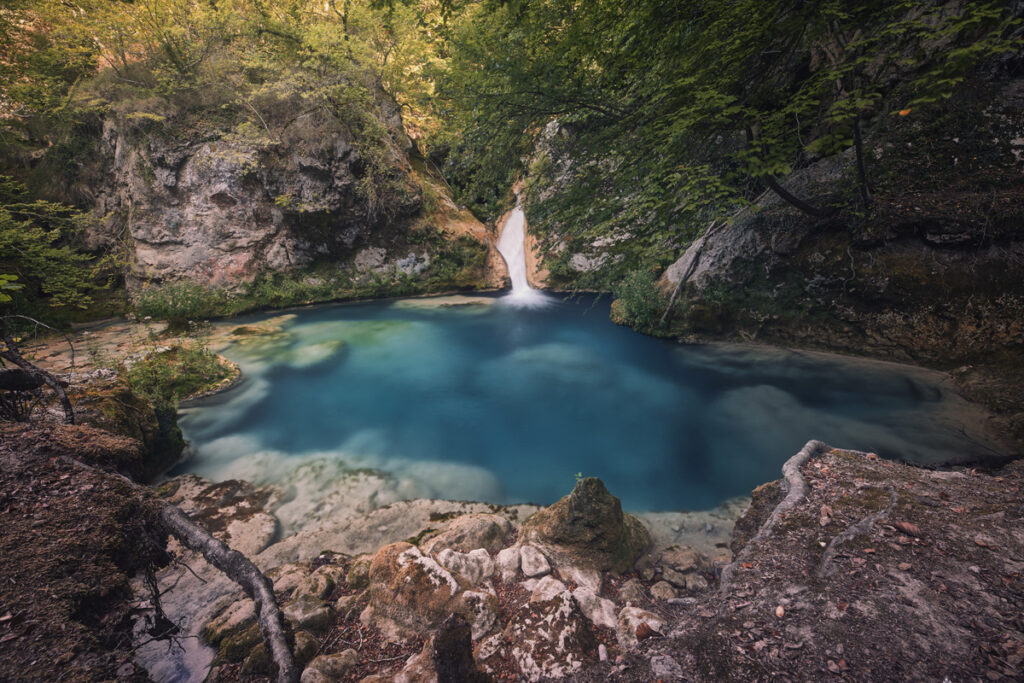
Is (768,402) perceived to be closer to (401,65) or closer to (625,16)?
(625,16)

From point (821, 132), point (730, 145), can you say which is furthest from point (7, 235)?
point (821, 132)

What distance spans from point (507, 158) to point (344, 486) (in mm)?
6711

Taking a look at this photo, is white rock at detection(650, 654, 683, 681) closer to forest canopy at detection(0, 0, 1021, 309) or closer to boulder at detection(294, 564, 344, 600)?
boulder at detection(294, 564, 344, 600)

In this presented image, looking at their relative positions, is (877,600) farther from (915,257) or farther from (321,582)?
(915,257)

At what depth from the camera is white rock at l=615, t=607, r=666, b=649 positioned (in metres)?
2.77

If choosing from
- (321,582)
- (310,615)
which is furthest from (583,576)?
(321,582)

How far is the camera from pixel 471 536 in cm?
399

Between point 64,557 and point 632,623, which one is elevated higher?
point 64,557

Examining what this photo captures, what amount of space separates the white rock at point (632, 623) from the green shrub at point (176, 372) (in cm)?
754

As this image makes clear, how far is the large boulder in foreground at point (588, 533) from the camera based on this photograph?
371 cm

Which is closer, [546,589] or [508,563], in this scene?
[546,589]

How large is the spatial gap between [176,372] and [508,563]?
8.62m

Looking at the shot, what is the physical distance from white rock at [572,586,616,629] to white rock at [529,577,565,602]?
142 millimetres

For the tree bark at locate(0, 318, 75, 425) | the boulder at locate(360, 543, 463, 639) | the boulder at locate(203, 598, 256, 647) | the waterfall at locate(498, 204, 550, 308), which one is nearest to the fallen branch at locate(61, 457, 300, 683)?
the boulder at locate(203, 598, 256, 647)
